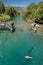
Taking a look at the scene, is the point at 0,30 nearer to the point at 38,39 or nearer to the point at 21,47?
the point at 38,39

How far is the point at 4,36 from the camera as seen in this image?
49.7 m

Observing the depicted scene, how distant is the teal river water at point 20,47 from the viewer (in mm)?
33188

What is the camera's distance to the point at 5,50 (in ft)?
126

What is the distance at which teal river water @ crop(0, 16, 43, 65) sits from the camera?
3319 centimetres

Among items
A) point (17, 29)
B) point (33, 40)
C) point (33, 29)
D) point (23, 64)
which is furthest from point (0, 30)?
point (23, 64)

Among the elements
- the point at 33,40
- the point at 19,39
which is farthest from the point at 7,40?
the point at 33,40

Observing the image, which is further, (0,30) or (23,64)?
(0,30)

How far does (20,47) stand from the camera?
40.2 meters

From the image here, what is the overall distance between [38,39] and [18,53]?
1192cm

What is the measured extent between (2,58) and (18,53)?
372cm

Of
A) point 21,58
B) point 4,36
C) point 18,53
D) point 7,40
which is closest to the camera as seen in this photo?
point 21,58

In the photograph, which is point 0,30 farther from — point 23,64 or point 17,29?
point 23,64

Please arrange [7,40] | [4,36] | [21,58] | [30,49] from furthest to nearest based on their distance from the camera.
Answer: [4,36], [7,40], [30,49], [21,58]

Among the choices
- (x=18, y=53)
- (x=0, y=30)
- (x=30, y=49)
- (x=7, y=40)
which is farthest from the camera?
(x=0, y=30)
